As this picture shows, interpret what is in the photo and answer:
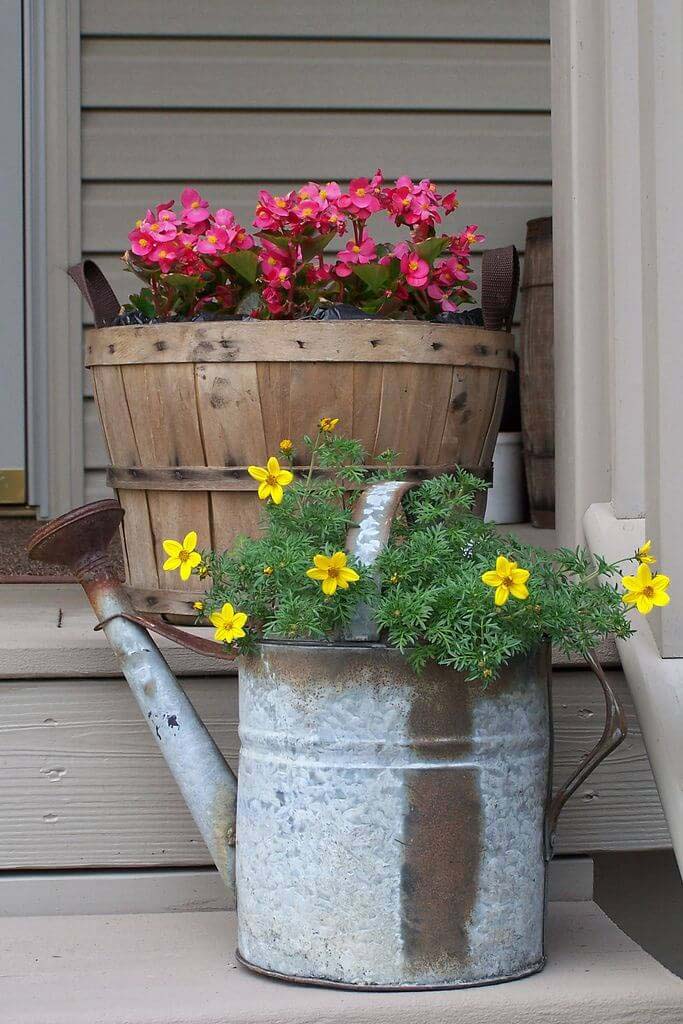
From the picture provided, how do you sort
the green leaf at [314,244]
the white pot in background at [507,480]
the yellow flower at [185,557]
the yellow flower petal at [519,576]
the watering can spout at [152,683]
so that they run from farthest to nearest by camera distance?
1. the white pot in background at [507,480]
2. the green leaf at [314,244]
3. the watering can spout at [152,683]
4. the yellow flower at [185,557]
5. the yellow flower petal at [519,576]

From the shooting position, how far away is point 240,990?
105cm

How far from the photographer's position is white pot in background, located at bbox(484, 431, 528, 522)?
2654 millimetres

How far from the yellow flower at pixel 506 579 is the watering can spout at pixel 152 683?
0.39 m

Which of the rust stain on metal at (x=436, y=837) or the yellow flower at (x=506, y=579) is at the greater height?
the yellow flower at (x=506, y=579)

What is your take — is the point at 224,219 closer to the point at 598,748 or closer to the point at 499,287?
the point at 499,287

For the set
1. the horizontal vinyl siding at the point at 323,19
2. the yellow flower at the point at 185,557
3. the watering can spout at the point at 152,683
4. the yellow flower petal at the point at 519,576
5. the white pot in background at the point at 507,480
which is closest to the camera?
the yellow flower petal at the point at 519,576

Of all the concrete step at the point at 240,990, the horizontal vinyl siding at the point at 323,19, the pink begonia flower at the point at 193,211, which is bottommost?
the concrete step at the point at 240,990

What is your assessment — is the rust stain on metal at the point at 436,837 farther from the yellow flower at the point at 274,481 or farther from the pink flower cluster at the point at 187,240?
the pink flower cluster at the point at 187,240

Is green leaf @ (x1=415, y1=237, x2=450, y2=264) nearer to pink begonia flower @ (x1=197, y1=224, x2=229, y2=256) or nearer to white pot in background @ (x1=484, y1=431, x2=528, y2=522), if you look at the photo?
pink begonia flower @ (x1=197, y1=224, x2=229, y2=256)

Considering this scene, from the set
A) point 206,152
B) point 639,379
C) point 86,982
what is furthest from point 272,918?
point 206,152

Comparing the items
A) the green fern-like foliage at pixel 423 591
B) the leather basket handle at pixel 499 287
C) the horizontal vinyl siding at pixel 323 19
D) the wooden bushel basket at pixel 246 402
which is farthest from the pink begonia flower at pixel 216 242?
the horizontal vinyl siding at pixel 323 19

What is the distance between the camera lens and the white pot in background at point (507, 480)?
104 inches

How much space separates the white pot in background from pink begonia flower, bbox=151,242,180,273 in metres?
1.32

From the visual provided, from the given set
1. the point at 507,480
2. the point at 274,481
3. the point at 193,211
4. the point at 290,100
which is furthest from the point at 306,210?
the point at 507,480
